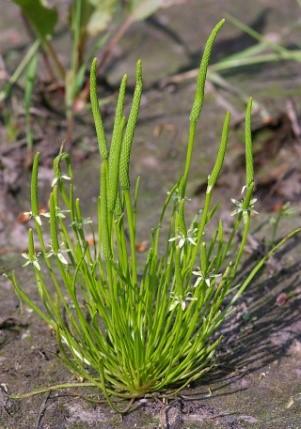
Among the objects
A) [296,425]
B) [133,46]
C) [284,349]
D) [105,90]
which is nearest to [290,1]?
[133,46]

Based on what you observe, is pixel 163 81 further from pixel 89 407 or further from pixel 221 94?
pixel 89 407

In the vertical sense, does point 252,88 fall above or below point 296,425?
below

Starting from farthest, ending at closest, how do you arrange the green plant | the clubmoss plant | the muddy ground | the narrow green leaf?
the green plant < the muddy ground < the clubmoss plant < the narrow green leaf

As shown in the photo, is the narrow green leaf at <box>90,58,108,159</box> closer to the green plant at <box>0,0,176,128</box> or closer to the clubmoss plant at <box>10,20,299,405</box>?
the clubmoss plant at <box>10,20,299,405</box>

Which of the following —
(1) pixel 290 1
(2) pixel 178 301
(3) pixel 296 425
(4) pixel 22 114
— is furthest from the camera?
(1) pixel 290 1

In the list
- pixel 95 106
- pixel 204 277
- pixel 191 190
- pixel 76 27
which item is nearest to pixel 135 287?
pixel 204 277

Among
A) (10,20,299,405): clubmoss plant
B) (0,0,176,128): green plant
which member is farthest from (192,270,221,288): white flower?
(0,0,176,128): green plant

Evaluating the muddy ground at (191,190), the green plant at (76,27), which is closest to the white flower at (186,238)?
the muddy ground at (191,190)

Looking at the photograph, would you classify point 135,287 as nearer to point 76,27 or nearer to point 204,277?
point 204,277
